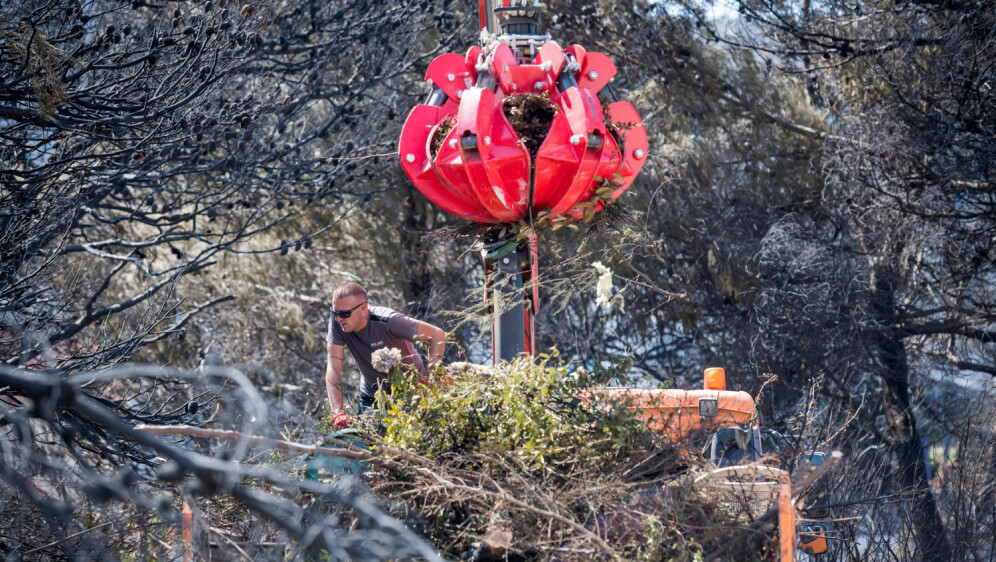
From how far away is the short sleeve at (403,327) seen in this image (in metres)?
5.80

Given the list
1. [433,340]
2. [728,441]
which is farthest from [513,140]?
[728,441]

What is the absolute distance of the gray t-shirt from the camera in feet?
19.1

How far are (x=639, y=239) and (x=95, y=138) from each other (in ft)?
10.5

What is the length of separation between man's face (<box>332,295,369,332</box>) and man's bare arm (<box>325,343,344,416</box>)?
16 centimetres

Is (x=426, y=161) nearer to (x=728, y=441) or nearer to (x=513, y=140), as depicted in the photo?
(x=513, y=140)

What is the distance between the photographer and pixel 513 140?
5.03 meters

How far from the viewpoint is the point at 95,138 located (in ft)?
18.5

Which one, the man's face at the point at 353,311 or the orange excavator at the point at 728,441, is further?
the man's face at the point at 353,311

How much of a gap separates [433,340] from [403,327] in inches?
24.8

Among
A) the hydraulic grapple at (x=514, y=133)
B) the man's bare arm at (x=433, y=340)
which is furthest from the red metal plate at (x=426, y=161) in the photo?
the man's bare arm at (x=433, y=340)

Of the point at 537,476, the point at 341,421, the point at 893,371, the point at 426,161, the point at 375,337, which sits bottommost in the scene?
the point at 893,371

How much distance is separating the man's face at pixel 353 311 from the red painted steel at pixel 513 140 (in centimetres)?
84

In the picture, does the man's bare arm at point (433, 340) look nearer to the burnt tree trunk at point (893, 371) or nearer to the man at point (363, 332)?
the man at point (363, 332)

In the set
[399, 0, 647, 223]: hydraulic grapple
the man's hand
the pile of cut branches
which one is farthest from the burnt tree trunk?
the man's hand
